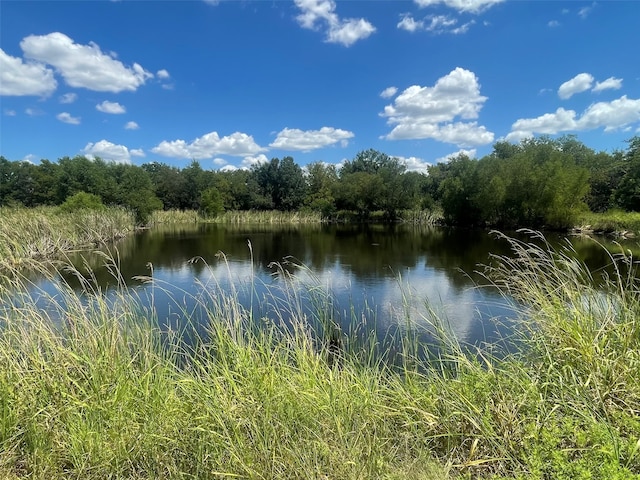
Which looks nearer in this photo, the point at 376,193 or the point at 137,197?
the point at 137,197

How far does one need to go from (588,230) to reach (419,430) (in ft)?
100

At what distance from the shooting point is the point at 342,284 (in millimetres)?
11148

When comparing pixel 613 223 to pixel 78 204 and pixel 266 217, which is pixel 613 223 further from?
pixel 78 204

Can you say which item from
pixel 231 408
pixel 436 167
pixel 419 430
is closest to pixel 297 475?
pixel 231 408

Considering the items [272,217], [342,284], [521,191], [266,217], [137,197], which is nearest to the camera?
[342,284]

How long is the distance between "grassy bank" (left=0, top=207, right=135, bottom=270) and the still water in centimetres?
126

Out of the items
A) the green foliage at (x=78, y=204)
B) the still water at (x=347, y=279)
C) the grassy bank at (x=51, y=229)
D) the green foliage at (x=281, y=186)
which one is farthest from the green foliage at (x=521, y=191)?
Answer: the green foliage at (x=78, y=204)

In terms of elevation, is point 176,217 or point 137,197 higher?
point 137,197

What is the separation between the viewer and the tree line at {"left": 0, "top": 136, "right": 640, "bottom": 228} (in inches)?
1158

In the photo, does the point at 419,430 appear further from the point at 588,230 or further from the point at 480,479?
the point at 588,230

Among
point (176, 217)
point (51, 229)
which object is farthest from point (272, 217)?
point (51, 229)

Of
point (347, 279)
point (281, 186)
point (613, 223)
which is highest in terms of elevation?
point (281, 186)

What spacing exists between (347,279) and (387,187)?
36313 millimetres

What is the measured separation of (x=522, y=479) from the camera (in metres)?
1.76
